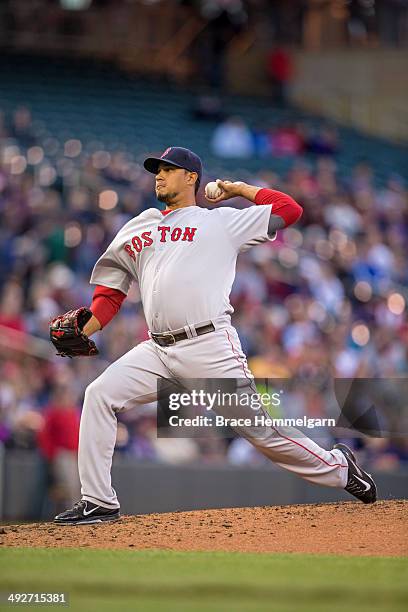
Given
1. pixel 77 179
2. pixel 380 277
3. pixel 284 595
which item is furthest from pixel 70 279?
pixel 284 595

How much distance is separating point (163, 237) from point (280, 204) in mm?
546

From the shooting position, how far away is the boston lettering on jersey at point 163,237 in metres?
5.50

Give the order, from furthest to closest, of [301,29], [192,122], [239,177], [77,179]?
[301,29], [192,122], [239,177], [77,179]

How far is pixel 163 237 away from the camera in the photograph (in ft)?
18.1

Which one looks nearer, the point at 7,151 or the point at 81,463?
the point at 81,463

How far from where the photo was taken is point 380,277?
12.9 meters

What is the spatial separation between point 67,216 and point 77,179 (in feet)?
3.62

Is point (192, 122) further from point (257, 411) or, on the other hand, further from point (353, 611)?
point (353, 611)

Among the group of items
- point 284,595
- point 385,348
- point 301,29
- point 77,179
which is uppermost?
point 301,29

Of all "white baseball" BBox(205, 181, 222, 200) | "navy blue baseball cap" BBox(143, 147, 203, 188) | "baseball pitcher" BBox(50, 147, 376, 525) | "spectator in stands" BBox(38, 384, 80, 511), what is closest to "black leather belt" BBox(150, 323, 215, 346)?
"baseball pitcher" BBox(50, 147, 376, 525)

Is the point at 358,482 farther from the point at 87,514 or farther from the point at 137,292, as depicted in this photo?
the point at 137,292

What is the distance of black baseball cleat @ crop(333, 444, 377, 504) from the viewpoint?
571cm

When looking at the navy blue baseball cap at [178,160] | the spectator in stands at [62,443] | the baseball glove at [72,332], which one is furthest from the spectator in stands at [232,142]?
the baseball glove at [72,332]

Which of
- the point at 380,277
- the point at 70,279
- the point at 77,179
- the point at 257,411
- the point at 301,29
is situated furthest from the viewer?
the point at 301,29
